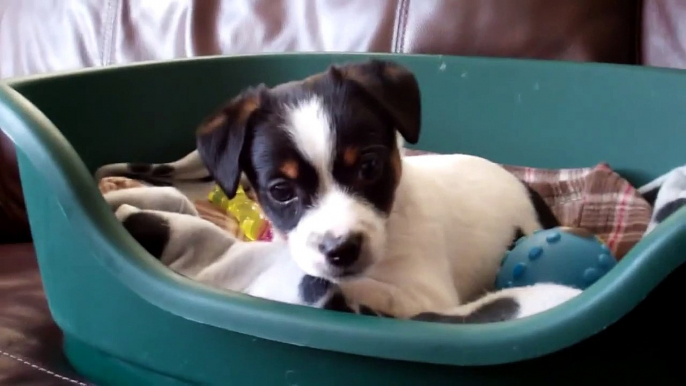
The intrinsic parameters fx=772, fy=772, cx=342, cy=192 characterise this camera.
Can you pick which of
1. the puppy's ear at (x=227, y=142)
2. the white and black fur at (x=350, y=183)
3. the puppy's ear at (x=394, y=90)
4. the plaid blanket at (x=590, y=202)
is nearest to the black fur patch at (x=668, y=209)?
the plaid blanket at (x=590, y=202)

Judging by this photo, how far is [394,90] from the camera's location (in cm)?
115

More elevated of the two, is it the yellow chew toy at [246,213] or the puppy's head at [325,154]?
the puppy's head at [325,154]

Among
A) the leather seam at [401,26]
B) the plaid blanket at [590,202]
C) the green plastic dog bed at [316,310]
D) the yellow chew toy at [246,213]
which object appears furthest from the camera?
the leather seam at [401,26]

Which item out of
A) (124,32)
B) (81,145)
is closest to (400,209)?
(81,145)

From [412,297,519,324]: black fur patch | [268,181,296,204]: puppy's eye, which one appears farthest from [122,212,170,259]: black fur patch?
[412,297,519,324]: black fur patch

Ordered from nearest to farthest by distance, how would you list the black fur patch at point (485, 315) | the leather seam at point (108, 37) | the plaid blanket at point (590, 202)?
the black fur patch at point (485, 315)
the plaid blanket at point (590, 202)
the leather seam at point (108, 37)

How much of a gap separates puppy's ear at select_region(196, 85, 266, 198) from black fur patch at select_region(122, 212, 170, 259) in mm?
243

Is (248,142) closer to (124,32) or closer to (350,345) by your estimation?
(350,345)

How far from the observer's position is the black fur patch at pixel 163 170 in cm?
172

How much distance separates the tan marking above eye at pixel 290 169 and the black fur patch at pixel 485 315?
0.26 meters

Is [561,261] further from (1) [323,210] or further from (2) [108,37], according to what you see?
(2) [108,37]

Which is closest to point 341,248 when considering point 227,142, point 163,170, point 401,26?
point 227,142

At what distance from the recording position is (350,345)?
0.82 m

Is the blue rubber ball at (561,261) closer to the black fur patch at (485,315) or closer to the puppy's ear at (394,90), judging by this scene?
the black fur patch at (485,315)
